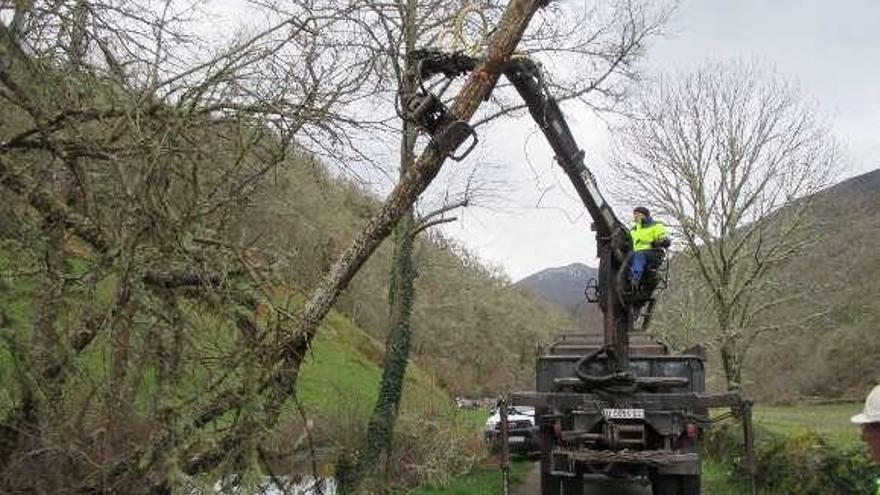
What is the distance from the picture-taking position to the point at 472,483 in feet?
51.5

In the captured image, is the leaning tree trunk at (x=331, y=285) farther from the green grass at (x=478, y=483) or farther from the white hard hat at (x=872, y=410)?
the green grass at (x=478, y=483)

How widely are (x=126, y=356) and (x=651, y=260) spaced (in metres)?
7.77

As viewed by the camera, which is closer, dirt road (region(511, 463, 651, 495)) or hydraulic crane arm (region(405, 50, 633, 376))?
hydraulic crane arm (region(405, 50, 633, 376))

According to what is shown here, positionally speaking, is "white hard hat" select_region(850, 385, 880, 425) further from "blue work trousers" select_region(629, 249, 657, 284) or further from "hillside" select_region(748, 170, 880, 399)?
"hillside" select_region(748, 170, 880, 399)

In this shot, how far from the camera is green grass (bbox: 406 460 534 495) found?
1454 cm

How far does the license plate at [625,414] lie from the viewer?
11.0 m

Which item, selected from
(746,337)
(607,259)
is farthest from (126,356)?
(746,337)

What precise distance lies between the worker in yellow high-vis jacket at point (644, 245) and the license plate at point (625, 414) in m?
1.50

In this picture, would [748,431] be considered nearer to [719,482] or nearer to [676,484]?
[676,484]

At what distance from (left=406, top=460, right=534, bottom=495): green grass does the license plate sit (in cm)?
408

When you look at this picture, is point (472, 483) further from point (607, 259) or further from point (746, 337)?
point (746, 337)

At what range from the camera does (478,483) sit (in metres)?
15.8

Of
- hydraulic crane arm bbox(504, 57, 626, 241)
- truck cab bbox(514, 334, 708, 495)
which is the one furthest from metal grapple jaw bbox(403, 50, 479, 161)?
truck cab bbox(514, 334, 708, 495)

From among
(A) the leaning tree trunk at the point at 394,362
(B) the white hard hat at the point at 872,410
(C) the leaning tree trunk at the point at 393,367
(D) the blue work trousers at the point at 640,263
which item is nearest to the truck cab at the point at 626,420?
(D) the blue work trousers at the point at 640,263
